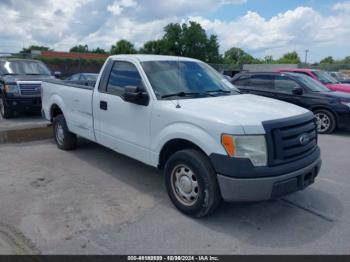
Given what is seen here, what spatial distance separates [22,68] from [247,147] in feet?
33.8

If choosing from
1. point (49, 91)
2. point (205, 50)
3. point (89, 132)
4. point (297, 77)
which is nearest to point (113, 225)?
point (89, 132)

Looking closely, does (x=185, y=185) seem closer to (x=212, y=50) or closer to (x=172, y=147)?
(x=172, y=147)

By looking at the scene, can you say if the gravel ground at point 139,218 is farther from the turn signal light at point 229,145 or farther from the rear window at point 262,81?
the rear window at point 262,81

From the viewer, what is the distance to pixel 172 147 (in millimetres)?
4352

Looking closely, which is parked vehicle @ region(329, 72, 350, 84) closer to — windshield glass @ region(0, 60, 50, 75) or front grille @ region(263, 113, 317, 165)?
Answer: windshield glass @ region(0, 60, 50, 75)

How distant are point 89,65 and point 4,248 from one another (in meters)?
31.9

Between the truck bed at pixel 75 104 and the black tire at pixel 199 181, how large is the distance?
2297 mm

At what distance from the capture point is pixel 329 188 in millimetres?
5055

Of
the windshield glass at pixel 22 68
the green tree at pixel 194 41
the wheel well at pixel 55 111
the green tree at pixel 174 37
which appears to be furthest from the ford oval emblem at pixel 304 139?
the green tree at pixel 194 41

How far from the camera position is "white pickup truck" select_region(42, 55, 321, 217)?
353 cm

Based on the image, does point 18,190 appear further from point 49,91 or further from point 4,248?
point 49,91

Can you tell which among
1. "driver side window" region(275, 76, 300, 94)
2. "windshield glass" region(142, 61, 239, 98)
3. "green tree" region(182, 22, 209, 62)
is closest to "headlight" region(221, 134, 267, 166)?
"windshield glass" region(142, 61, 239, 98)

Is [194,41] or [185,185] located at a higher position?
[194,41]

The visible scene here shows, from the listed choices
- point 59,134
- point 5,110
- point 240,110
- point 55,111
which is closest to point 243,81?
point 55,111
